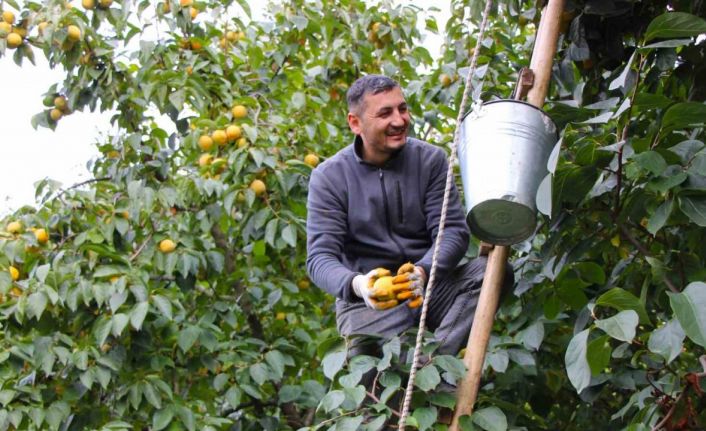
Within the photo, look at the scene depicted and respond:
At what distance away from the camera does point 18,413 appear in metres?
3.87

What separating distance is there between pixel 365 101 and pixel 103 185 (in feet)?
6.41

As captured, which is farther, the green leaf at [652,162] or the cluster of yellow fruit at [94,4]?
the cluster of yellow fruit at [94,4]

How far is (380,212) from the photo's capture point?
3.06m

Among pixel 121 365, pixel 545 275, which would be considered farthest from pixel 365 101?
pixel 121 365

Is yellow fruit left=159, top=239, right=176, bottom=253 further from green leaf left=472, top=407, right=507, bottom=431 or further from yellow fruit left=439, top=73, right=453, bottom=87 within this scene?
green leaf left=472, top=407, right=507, bottom=431

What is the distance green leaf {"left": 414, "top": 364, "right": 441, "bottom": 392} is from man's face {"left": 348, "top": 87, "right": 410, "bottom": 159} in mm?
680

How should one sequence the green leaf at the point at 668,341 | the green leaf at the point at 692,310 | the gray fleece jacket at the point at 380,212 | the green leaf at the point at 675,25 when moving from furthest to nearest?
1. the gray fleece jacket at the point at 380,212
2. the green leaf at the point at 675,25
3. the green leaf at the point at 668,341
4. the green leaf at the point at 692,310

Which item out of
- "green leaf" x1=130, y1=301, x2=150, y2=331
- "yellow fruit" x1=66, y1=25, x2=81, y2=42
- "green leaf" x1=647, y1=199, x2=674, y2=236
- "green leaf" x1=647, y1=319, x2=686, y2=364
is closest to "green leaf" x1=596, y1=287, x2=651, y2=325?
"green leaf" x1=647, y1=319, x2=686, y2=364

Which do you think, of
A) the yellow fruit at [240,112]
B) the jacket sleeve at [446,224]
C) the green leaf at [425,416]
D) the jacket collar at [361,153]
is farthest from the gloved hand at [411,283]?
the yellow fruit at [240,112]

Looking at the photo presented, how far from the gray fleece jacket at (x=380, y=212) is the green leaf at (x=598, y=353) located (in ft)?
2.39

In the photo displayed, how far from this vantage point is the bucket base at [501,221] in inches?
105

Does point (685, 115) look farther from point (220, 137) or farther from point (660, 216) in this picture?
point (220, 137)

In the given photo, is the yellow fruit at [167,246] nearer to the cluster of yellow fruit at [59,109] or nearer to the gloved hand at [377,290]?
the cluster of yellow fruit at [59,109]

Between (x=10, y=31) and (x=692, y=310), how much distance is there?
338 centimetres
